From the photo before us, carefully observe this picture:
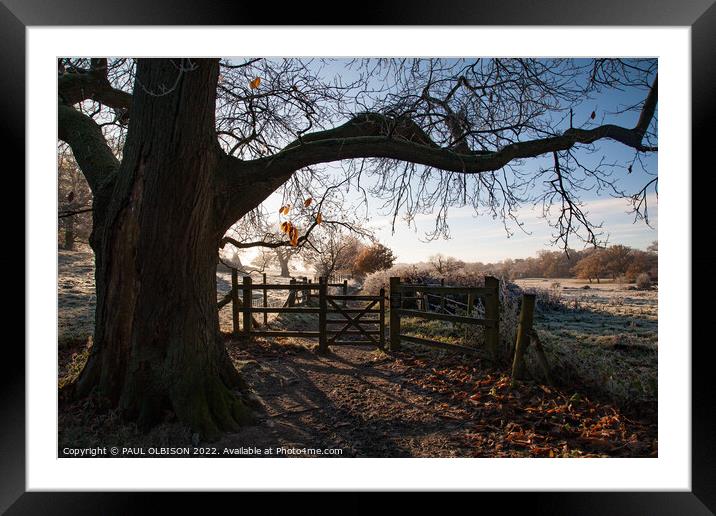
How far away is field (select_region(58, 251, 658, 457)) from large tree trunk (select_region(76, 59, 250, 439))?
34cm

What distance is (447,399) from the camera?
448 centimetres

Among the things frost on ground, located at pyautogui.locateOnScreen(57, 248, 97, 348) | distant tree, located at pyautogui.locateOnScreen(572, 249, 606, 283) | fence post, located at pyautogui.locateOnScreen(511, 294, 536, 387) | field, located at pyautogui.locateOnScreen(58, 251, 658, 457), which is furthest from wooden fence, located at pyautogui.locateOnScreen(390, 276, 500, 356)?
frost on ground, located at pyautogui.locateOnScreen(57, 248, 97, 348)

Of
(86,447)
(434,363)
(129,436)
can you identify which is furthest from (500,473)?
(86,447)

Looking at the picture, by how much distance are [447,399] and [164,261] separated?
12.9 feet

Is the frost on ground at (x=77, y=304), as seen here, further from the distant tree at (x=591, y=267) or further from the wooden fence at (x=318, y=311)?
the distant tree at (x=591, y=267)

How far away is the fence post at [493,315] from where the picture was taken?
217 inches

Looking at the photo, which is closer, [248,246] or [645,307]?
[645,307]

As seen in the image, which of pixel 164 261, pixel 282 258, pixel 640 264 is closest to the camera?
pixel 164 261

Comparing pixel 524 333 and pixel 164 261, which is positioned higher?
pixel 164 261

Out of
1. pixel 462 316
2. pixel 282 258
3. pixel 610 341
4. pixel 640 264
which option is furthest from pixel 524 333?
pixel 282 258
